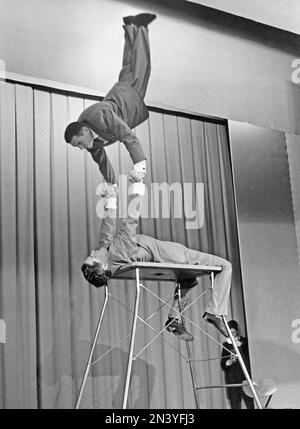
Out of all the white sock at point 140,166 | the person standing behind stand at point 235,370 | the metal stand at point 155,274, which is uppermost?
the white sock at point 140,166

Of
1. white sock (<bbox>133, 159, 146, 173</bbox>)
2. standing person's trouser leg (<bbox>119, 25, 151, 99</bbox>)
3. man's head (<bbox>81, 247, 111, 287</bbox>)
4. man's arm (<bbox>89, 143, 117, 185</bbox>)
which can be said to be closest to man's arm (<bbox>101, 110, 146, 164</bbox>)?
white sock (<bbox>133, 159, 146, 173</bbox>)

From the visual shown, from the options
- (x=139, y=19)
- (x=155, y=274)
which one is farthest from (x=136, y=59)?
(x=155, y=274)

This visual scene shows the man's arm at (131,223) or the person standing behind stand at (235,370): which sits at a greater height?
the man's arm at (131,223)

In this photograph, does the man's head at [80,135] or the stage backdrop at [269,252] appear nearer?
the man's head at [80,135]

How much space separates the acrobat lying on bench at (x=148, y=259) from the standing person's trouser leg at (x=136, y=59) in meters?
0.57

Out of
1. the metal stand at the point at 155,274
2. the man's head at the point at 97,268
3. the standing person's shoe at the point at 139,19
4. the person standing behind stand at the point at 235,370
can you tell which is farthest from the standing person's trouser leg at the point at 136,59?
the person standing behind stand at the point at 235,370

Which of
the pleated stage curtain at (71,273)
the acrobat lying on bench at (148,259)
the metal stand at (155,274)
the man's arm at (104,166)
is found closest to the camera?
the metal stand at (155,274)

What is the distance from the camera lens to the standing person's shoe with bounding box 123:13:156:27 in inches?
146

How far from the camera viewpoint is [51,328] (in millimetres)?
3320

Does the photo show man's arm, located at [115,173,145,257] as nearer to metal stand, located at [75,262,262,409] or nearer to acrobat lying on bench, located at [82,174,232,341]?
acrobat lying on bench, located at [82,174,232,341]

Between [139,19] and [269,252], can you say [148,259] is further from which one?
[139,19]

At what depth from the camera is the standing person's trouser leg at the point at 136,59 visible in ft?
11.9

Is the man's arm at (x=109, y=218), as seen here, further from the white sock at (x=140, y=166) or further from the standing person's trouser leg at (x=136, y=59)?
the standing person's trouser leg at (x=136, y=59)

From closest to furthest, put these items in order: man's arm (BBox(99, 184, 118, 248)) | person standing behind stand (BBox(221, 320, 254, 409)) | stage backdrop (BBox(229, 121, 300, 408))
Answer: man's arm (BBox(99, 184, 118, 248)) → person standing behind stand (BBox(221, 320, 254, 409)) → stage backdrop (BBox(229, 121, 300, 408))
